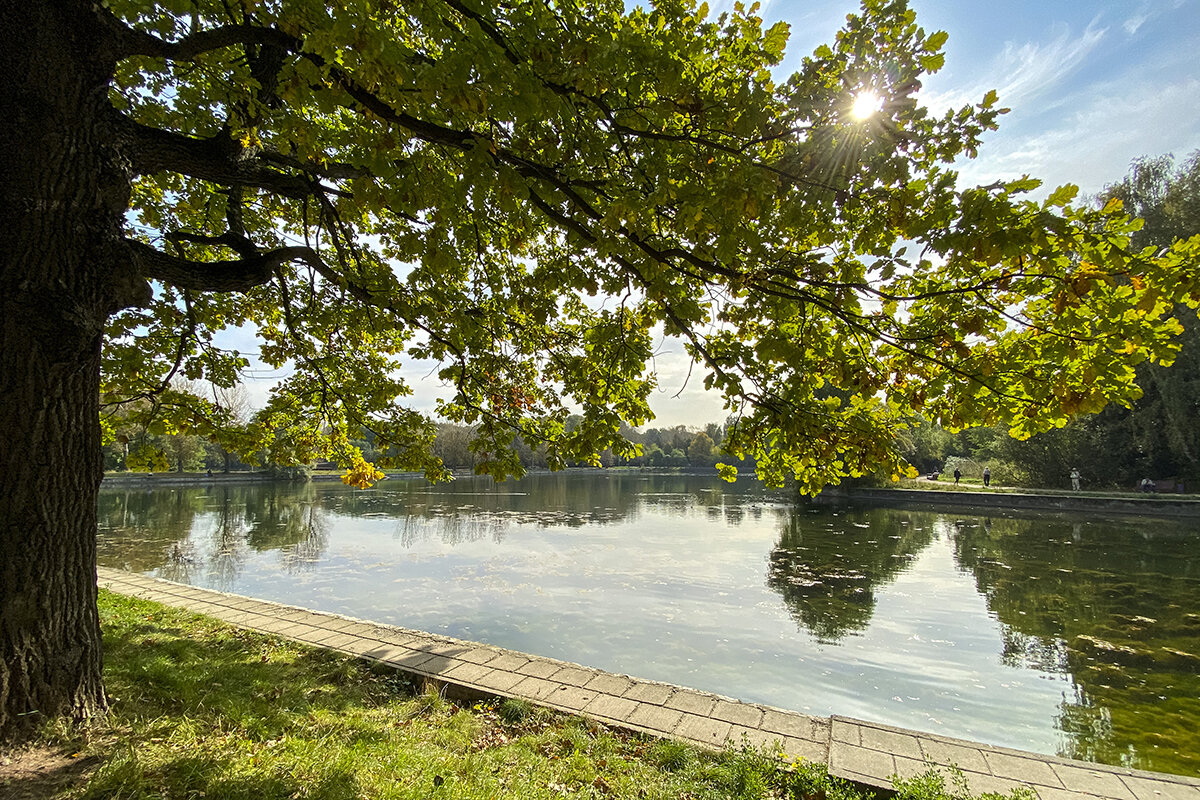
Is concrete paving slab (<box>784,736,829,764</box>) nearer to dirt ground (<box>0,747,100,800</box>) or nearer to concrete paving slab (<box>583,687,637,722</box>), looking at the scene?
concrete paving slab (<box>583,687,637,722</box>)

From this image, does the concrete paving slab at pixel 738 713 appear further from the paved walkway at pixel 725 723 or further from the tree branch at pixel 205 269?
the tree branch at pixel 205 269

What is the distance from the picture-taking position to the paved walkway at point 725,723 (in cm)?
358

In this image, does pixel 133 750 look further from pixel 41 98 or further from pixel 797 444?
pixel 797 444

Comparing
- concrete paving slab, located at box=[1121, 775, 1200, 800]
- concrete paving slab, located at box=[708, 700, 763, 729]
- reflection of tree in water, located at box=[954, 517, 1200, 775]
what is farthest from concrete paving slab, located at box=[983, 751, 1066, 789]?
reflection of tree in water, located at box=[954, 517, 1200, 775]

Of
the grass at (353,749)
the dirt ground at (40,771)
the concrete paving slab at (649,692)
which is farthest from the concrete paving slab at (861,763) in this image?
the dirt ground at (40,771)

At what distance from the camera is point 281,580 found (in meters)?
11.5

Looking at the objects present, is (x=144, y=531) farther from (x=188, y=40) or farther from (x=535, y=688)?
(x=188, y=40)

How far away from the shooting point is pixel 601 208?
3682 mm

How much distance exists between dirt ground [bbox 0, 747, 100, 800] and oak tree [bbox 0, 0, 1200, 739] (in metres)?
0.18

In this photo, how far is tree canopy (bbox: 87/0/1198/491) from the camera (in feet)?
8.34

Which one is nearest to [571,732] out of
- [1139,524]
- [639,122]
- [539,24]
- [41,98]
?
[639,122]

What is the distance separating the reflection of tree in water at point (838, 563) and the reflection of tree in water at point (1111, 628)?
198cm

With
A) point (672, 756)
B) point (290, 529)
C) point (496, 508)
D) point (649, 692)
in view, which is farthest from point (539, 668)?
point (496, 508)

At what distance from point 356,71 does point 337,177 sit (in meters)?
2.12
